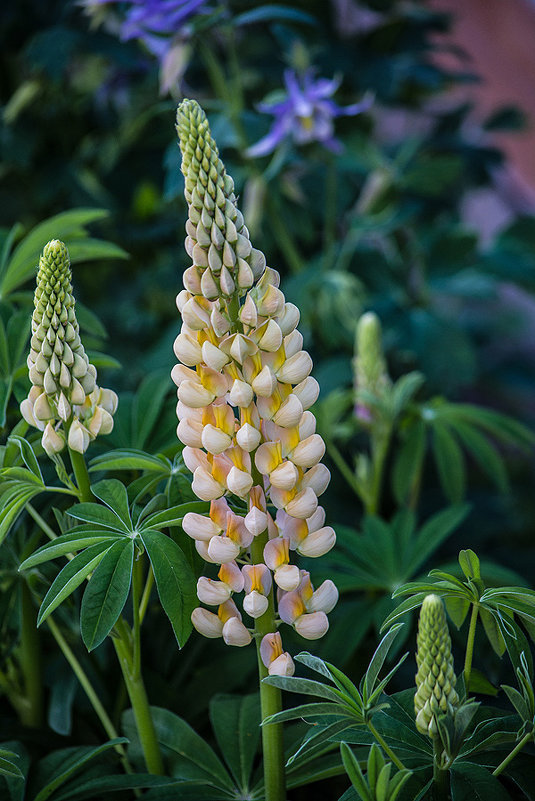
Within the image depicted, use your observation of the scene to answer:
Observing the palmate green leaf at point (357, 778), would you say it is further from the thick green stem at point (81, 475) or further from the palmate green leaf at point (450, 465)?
the palmate green leaf at point (450, 465)

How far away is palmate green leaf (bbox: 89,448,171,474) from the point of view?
57 centimetres

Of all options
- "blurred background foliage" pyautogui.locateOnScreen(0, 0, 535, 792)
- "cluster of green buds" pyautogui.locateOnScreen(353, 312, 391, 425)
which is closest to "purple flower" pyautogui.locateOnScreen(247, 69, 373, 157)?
"blurred background foliage" pyautogui.locateOnScreen(0, 0, 535, 792)

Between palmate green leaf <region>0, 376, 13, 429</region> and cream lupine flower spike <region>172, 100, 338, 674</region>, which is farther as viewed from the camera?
palmate green leaf <region>0, 376, 13, 429</region>

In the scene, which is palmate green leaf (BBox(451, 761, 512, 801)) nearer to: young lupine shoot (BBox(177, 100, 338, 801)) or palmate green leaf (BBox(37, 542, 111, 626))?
young lupine shoot (BBox(177, 100, 338, 801))

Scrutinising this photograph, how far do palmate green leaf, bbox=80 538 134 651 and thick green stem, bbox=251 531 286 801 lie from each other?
9cm

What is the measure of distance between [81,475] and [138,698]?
18cm

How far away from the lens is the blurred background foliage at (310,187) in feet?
4.08

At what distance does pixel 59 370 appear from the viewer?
51cm

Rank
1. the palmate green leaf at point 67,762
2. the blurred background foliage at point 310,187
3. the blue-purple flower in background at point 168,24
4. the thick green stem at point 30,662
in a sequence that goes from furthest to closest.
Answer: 1. the blurred background foliage at point 310,187
2. the blue-purple flower in background at point 168,24
3. the thick green stem at point 30,662
4. the palmate green leaf at point 67,762

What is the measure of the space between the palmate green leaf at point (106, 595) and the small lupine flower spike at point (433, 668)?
0.19 metres

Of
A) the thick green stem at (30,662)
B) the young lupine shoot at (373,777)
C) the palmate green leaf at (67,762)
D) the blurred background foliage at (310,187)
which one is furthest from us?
the blurred background foliage at (310,187)

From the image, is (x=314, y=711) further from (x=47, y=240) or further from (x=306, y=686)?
(x=47, y=240)

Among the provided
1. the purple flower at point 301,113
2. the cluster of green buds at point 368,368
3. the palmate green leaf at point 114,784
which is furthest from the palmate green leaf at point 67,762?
the purple flower at point 301,113

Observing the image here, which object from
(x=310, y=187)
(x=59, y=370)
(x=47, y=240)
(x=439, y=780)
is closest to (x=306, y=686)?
(x=439, y=780)
